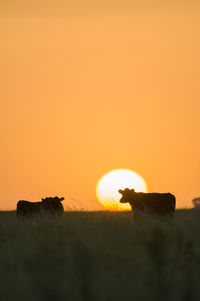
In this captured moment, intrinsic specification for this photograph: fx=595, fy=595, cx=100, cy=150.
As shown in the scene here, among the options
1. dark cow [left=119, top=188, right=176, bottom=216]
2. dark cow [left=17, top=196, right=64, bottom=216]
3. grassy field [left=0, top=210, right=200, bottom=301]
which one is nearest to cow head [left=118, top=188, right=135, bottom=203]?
dark cow [left=119, top=188, right=176, bottom=216]

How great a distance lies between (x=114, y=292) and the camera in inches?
329

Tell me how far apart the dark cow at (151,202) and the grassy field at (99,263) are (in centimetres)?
638

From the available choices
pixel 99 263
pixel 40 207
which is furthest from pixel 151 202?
pixel 99 263

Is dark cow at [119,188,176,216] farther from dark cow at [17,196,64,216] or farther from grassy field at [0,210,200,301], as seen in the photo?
grassy field at [0,210,200,301]

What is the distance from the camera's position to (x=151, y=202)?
21.0 m

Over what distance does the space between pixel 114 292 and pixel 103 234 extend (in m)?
4.49

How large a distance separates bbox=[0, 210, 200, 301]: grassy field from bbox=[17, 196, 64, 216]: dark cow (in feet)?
27.2

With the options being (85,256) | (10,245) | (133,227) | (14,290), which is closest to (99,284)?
(14,290)

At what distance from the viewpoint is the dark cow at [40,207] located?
22.7 metres

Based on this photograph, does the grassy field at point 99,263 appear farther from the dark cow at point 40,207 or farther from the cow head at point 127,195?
the dark cow at point 40,207

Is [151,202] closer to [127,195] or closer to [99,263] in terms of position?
[127,195]

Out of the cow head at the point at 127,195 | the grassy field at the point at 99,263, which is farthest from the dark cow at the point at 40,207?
the grassy field at the point at 99,263

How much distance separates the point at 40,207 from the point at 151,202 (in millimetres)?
4422

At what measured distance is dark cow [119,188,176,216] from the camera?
818 inches
